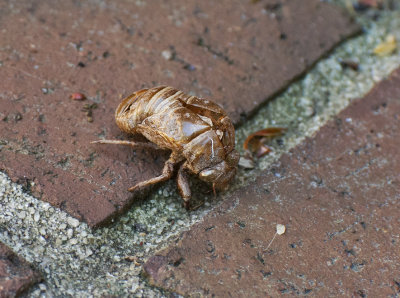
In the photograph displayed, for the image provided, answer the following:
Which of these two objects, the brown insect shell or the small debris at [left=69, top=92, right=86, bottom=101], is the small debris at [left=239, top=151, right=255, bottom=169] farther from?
the small debris at [left=69, top=92, right=86, bottom=101]

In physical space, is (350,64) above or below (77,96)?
below

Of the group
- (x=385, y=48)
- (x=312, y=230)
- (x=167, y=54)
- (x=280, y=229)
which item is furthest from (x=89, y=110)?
(x=385, y=48)

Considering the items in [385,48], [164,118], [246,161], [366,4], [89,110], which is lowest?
[246,161]

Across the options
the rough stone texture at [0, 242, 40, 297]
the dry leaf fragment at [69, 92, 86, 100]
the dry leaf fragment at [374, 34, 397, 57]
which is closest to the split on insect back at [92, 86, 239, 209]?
the dry leaf fragment at [69, 92, 86, 100]

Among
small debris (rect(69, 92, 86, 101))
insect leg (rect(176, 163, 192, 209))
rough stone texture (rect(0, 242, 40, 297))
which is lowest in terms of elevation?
insect leg (rect(176, 163, 192, 209))

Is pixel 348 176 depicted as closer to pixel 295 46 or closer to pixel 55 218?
pixel 295 46

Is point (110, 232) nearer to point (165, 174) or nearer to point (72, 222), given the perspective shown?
point (72, 222)

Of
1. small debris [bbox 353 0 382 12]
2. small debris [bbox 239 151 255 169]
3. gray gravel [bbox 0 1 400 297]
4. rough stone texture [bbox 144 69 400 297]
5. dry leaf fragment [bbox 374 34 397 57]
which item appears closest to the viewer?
gray gravel [bbox 0 1 400 297]

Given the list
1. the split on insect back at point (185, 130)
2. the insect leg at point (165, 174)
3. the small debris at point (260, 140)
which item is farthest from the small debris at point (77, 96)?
the small debris at point (260, 140)
